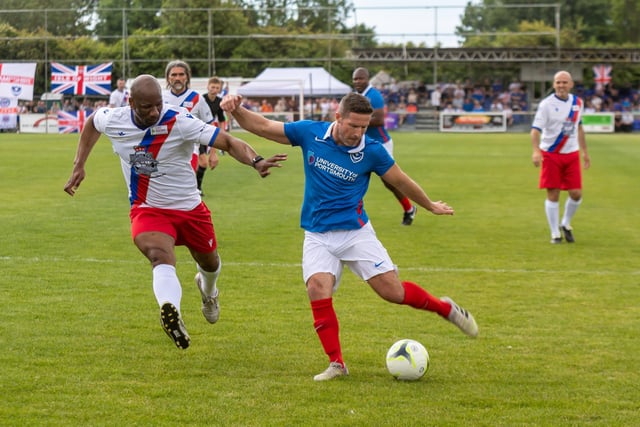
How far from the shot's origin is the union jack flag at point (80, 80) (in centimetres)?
4194

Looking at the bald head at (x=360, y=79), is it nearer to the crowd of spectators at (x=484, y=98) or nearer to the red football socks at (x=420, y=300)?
the red football socks at (x=420, y=300)

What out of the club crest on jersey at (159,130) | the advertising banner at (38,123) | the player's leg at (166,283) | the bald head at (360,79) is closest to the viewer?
the player's leg at (166,283)

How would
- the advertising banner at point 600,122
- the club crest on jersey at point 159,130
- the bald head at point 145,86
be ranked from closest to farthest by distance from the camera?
1. the bald head at point 145,86
2. the club crest on jersey at point 159,130
3. the advertising banner at point 600,122

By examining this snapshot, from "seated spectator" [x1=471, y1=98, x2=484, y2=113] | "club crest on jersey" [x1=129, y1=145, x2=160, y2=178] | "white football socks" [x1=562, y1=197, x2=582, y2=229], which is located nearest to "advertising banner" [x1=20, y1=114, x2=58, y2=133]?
"seated spectator" [x1=471, y1=98, x2=484, y2=113]

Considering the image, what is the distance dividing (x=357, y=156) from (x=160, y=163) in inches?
58.3

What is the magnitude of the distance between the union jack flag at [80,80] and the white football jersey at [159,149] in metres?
36.4

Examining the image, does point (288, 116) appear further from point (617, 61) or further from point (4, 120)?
point (617, 61)

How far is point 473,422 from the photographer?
204 inches

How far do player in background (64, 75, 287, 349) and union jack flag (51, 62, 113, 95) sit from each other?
36.2 metres

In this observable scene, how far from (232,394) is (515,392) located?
1.77 meters

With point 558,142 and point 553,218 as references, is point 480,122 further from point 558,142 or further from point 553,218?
point 558,142

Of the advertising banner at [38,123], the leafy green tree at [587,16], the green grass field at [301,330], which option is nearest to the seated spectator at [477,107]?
the advertising banner at [38,123]

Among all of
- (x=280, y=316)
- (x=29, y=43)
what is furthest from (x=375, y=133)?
(x=29, y=43)

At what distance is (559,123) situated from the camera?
12531 millimetres
